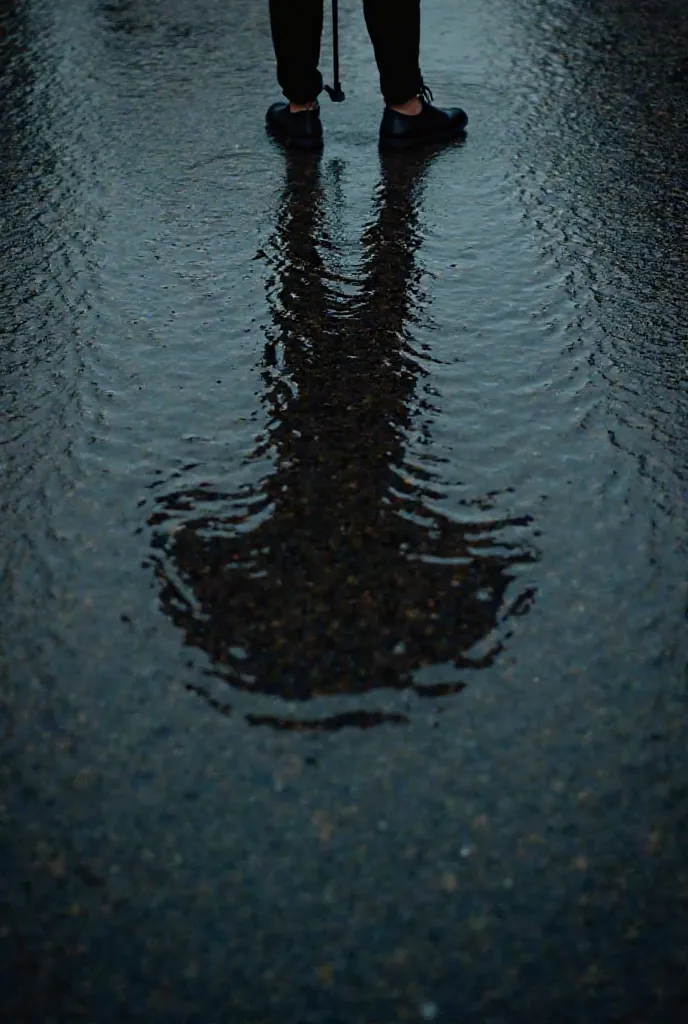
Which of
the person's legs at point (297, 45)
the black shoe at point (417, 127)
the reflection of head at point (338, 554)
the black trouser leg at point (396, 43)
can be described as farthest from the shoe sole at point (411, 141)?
the reflection of head at point (338, 554)

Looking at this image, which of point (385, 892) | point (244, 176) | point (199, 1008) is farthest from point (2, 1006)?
point (244, 176)

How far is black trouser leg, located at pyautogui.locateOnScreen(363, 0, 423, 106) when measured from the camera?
361 cm

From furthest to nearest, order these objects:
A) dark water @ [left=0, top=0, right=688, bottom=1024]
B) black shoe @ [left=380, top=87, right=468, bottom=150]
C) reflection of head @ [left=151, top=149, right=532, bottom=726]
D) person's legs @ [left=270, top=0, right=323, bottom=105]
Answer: black shoe @ [left=380, top=87, right=468, bottom=150]
person's legs @ [left=270, top=0, right=323, bottom=105]
reflection of head @ [left=151, top=149, right=532, bottom=726]
dark water @ [left=0, top=0, right=688, bottom=1024]

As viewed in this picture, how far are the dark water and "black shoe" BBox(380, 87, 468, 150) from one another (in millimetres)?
79

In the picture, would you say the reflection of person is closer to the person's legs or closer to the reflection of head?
the person's legs

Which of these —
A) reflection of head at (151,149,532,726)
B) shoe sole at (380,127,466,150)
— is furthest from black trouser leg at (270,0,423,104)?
reflection of head at (151,149,532,726)

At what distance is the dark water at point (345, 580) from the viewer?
4.77 feet

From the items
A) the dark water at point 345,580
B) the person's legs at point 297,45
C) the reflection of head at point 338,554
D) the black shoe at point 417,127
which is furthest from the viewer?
the black shoe at point 417,127

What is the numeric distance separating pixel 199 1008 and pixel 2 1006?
23 centimetres

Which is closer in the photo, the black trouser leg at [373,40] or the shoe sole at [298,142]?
the black trouser leg at [373,40]

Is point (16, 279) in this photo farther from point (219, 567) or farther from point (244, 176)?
point (219, 567)

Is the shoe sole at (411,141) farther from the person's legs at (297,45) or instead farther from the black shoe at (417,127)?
the person's legs at (297,45)

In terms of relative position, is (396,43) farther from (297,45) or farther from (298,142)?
(298,142)

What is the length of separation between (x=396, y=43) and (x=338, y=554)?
7.22 ft
